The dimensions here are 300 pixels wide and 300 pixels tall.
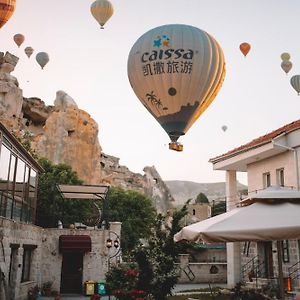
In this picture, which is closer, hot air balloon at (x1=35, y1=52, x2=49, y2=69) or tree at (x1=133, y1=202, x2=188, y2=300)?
tree at (x1=133, y1=202, x2=188, y2=300)

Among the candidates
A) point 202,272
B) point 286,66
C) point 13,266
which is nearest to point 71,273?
point 13,266

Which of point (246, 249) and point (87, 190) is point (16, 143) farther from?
point (246, 249)

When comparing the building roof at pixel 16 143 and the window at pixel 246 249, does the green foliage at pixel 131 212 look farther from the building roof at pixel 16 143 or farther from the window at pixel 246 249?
the building roof at pixel 16 143

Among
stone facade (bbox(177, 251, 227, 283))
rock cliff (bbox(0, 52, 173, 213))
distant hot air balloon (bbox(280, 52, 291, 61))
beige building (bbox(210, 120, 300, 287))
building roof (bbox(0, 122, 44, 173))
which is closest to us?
building roof (bbox(0, 122, 44, 173))

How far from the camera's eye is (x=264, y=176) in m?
19.7

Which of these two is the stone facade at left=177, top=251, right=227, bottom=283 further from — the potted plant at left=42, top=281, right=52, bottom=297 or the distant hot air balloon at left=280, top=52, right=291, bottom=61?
the distant hot air balloon at left=280, top=52, right=291, bottom=61

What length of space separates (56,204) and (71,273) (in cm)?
1032

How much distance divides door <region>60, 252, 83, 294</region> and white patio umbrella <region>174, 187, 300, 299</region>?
14.0m

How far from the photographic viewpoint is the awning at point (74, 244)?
1945cm

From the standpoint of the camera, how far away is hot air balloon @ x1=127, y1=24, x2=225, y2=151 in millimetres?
15398

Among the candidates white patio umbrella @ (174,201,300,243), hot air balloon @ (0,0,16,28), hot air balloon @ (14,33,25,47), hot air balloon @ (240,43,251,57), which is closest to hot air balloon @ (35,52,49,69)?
hot air balloon @ (14,33,25,47)

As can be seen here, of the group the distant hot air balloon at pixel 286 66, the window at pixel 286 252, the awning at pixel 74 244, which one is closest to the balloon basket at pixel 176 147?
the window at pixel 286 252

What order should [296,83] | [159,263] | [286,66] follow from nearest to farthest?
[159,263]
[296,83]
[286,66]

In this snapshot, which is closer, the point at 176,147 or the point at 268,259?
the point at 176,147
